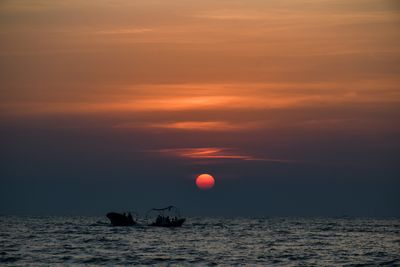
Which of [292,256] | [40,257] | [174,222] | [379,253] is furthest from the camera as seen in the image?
[174,222]

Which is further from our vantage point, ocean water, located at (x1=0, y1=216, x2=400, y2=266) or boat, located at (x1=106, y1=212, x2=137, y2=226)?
boat, located at (x1=106, y1=212, x2=137, y2=226)

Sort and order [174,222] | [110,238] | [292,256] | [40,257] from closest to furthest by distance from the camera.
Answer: [40,257]
[292,256]
[110,238]
[174,222]

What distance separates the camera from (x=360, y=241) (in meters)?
96.2

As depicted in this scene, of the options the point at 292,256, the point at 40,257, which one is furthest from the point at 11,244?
the point at 292,256

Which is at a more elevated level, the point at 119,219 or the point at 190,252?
A: the point at 119,219

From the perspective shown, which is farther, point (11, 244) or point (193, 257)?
point (11, 244)

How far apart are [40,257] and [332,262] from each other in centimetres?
2415

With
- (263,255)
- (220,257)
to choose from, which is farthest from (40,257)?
(263,255)

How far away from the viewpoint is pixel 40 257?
6581 centimetres

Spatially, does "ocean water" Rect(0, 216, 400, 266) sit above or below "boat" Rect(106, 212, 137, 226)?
below

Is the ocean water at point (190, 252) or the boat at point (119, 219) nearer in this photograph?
the ocean water at point (190, 252)

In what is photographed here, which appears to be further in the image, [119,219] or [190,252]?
[119,219]

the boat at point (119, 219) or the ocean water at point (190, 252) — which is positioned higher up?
the boat at point (119, 219)

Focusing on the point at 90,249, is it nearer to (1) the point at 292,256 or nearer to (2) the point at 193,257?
(2) the point at 193,257
